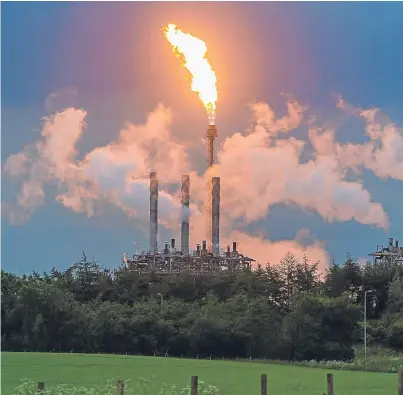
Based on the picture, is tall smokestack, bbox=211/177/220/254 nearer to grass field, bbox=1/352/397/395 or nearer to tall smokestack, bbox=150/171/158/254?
tall smokestack, bbox=150/171/158/254

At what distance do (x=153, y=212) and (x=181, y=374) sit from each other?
41638mm

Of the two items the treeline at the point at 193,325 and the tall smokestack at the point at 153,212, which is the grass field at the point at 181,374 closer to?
the treeline at the point at 193,325

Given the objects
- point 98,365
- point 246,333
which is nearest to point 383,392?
point 98,365

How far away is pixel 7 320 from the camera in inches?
2933

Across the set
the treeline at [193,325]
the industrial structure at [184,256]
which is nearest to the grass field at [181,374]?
the treeline at [193,325]

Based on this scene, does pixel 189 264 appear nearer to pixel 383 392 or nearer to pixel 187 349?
pixel 187 349

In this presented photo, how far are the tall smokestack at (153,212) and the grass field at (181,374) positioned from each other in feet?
87.4

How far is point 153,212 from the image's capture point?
294 feet

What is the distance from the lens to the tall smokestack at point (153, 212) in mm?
89812

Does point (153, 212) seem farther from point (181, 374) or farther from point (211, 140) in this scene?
point (181, 374)

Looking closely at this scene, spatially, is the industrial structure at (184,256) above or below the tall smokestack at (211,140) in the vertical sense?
below

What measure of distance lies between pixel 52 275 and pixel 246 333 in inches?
1110

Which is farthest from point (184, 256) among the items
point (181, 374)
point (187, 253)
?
point (181, 374)

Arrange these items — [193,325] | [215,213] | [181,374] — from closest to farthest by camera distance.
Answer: [181,374] → [193,325] → [215,213]
